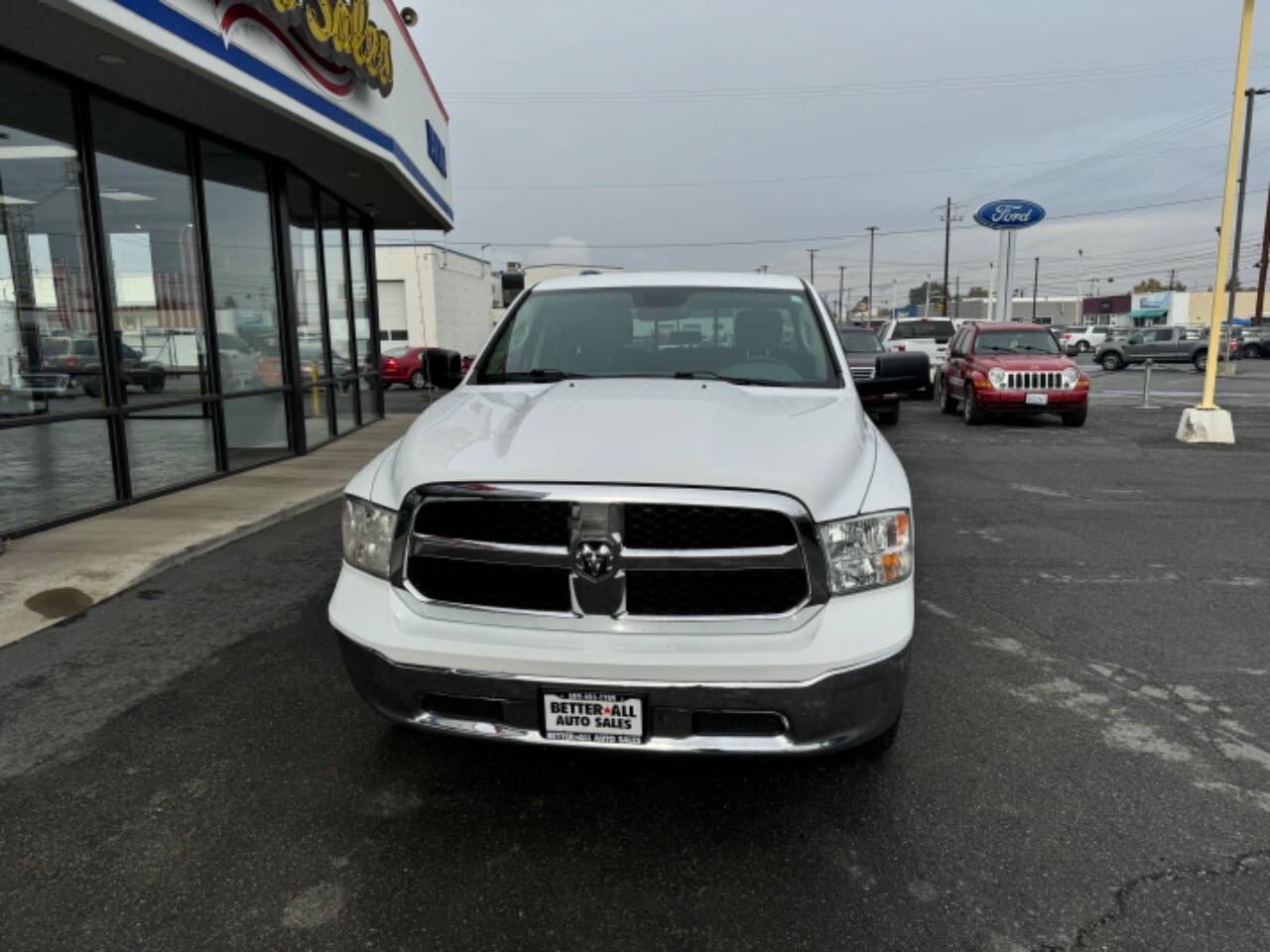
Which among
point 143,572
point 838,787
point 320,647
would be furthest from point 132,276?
point 838,787

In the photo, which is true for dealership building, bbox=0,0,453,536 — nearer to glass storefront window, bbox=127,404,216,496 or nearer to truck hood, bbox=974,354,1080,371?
glass storefront window, bbox=127,404,216,496

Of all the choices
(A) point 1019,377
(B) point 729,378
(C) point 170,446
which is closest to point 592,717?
(B) point 729,378

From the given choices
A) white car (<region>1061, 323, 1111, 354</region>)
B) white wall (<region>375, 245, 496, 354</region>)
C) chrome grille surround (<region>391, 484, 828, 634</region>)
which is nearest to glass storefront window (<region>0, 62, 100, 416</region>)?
chrome grille surround (<region>391, 484, 828, 634</region>)

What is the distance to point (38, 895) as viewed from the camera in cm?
240

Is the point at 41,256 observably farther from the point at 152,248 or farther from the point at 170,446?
the point at 170,446

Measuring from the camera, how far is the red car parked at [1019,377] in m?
13.4

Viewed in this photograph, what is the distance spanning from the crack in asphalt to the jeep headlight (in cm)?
103

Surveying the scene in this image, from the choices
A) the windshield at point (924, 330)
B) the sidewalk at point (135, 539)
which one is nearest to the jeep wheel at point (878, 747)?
the sidewalk at point (135, 539)

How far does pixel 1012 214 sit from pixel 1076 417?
1617 cm

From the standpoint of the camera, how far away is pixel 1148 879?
2.43 metres

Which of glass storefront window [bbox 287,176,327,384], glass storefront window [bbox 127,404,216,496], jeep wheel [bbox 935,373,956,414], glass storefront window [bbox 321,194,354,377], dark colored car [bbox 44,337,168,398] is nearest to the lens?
dark colored car [bbox 44,337,168,398]

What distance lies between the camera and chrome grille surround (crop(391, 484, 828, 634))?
240cm

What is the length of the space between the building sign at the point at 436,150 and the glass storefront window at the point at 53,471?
314 inches

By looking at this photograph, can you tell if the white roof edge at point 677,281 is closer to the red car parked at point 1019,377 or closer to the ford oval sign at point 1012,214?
the red car parked at point 1019,377
